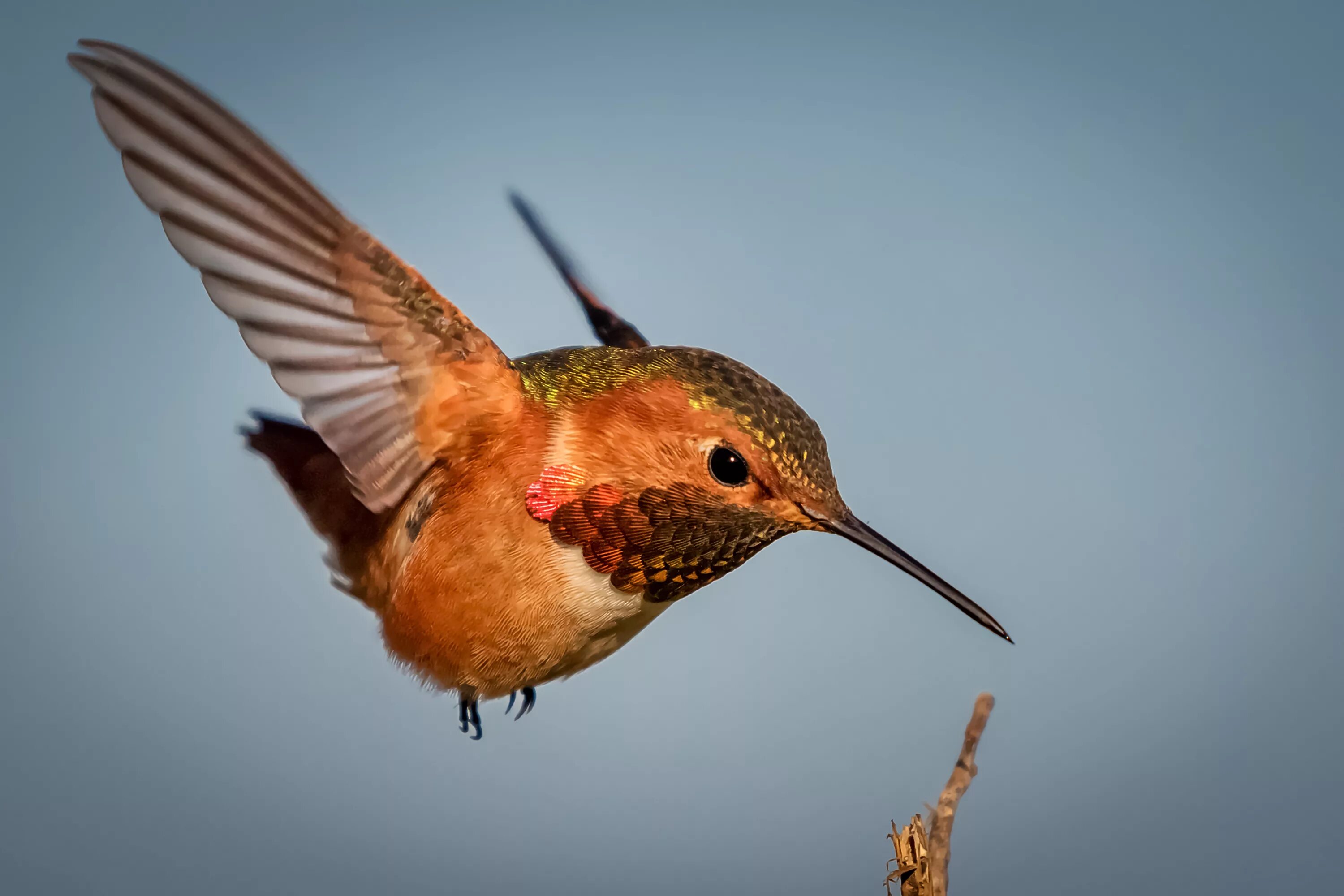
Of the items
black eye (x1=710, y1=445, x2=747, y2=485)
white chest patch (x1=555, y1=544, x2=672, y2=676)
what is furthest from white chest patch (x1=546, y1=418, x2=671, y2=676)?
black eye (x1=710, y1=445, x2=747, y2=485)

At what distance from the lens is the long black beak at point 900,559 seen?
783 millimetres

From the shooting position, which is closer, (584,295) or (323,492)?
(323,492)

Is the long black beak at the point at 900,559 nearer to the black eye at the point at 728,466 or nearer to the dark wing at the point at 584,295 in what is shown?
the black eye at the point at 728,466

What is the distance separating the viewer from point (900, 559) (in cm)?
79

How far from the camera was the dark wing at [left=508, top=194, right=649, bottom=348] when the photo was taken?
1172mm

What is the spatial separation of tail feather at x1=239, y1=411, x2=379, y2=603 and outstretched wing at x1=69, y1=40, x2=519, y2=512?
159 mm

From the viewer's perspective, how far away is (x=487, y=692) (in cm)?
88

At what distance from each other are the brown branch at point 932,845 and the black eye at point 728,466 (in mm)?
252

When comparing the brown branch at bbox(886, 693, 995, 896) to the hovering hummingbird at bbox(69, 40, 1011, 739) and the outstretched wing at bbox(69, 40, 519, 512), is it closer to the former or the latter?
the hovering hummingbird at bbox(69, 40, 1011, 739)

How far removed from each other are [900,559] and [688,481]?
0.18 meters

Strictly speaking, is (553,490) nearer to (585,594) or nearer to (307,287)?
(585,594)

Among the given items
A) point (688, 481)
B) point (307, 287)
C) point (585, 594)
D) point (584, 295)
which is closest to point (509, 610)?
point (585, 594)

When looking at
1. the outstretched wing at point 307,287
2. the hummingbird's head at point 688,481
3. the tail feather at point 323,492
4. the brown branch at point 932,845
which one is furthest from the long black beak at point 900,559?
the tail feather at point 323,492

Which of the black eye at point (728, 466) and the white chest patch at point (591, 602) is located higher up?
the black eye at point (728, 466)
